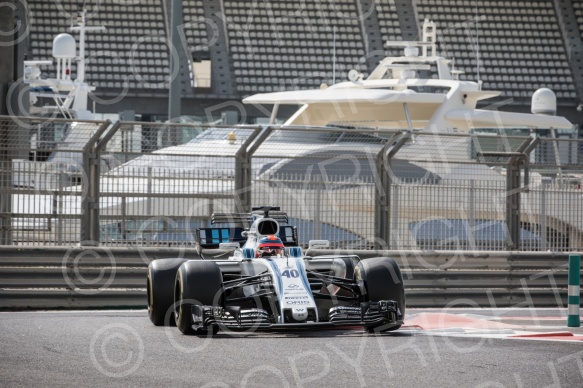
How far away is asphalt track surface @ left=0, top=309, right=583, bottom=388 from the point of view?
21.0 feet

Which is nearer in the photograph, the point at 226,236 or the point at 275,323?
the point at 275,323

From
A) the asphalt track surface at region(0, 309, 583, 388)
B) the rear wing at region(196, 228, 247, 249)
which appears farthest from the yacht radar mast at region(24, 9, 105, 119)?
the asphalt track surface at region(0, 309, 583, 388)

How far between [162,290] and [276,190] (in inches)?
122

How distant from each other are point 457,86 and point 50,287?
14373 millimetres

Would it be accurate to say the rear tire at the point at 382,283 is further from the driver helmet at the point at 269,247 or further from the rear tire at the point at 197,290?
the rear tire at the point at 197,290

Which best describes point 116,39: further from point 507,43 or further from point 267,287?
point 267,287

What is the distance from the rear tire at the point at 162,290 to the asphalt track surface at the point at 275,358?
0.15m

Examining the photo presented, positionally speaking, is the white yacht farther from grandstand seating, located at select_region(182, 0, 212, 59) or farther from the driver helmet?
the driver helmet

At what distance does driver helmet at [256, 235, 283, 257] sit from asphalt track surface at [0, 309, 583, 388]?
781 millimetres

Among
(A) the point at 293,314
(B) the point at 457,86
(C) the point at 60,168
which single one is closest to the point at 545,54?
(B) the point at 457,86

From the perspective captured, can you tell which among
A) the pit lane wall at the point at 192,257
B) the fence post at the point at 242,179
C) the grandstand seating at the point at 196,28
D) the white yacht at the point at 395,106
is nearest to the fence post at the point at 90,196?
the pit lane wall at the point at 192,257

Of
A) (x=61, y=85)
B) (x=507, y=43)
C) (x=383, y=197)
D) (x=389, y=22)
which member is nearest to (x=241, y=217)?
(x=383, y=197)

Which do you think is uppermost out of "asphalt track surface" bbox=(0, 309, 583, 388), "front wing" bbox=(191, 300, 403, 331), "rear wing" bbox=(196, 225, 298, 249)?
→ "rear wing" bbox=(196, 225, 298, 249)

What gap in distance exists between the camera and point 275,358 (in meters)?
7.38
